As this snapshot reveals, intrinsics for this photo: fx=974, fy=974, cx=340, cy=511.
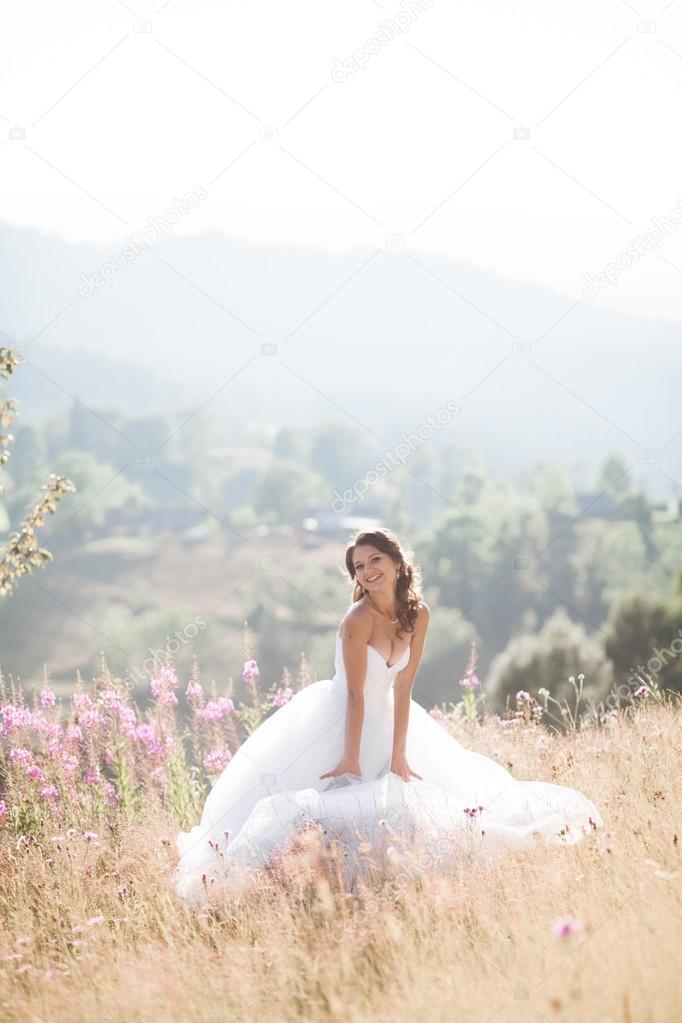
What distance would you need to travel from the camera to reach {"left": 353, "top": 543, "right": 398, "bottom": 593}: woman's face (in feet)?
16.4

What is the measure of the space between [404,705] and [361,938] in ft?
4.71

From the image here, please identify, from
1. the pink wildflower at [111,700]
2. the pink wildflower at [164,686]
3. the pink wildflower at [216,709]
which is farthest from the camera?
the pink wildflower at [216,709]

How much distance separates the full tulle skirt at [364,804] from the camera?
4.31 metres

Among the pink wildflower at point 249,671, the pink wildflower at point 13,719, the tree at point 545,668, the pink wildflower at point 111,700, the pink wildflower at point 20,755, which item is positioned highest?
the tree at point 545,668

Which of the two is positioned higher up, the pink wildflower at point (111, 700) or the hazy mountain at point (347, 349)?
the hazy mountain at point (347, 349)

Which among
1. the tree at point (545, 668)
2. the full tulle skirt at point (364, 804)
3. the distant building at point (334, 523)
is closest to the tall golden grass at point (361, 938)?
the full tulle skirt at point (364, 804)

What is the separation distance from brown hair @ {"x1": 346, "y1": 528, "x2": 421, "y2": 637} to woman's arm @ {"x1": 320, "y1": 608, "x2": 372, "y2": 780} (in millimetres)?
190

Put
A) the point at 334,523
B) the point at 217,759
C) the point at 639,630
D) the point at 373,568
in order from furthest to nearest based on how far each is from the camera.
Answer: the point at 334,523
the point at 639,630
the point at 217,759
the point at 373,568

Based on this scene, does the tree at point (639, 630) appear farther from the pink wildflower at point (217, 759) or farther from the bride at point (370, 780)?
the bride at point (370, 780)

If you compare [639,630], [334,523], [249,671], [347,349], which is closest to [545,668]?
[639,630]

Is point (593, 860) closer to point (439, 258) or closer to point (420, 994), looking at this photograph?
point (420, 994)

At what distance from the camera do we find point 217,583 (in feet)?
259

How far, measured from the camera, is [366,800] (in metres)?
4.49

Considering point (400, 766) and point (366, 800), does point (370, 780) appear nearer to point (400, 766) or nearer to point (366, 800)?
point (400, 766)
